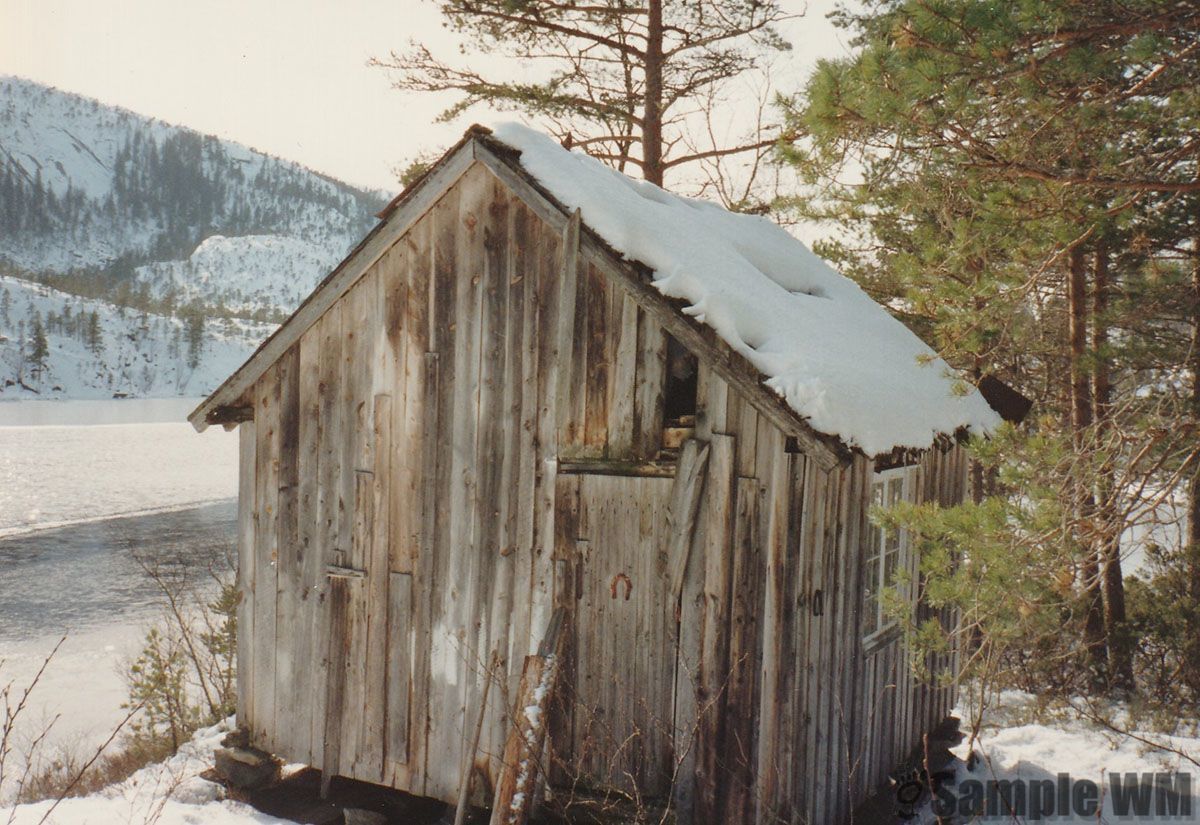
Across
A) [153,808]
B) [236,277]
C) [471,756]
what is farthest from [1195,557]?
[236,277]

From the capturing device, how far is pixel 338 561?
6.92 metres

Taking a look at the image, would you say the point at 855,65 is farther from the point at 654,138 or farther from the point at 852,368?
the point at 654,138

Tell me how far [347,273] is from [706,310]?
290 centimetres

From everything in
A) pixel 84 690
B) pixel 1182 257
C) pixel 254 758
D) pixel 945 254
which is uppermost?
pixel 1182 257

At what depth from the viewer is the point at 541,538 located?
6.19 m

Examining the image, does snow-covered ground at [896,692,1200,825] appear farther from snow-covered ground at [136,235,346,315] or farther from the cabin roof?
snow-covered ground at [136,235,346,315]

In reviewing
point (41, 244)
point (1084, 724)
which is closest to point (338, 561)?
point (1084, 724)

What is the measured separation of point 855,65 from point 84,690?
648 inches

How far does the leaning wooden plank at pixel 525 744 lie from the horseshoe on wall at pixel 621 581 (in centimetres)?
62

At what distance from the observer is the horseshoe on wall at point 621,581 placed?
5906 millimetres

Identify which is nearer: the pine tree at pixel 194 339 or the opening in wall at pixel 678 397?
the opening in wall at pixel 678 397

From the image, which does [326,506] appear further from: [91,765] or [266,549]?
[91,765]

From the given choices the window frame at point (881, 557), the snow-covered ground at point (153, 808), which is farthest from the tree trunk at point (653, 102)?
the snow-covered ground at point (153, 808)

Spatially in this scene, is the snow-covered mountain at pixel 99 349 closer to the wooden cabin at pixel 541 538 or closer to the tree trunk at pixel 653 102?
the tree trunk at pixel 653 102
